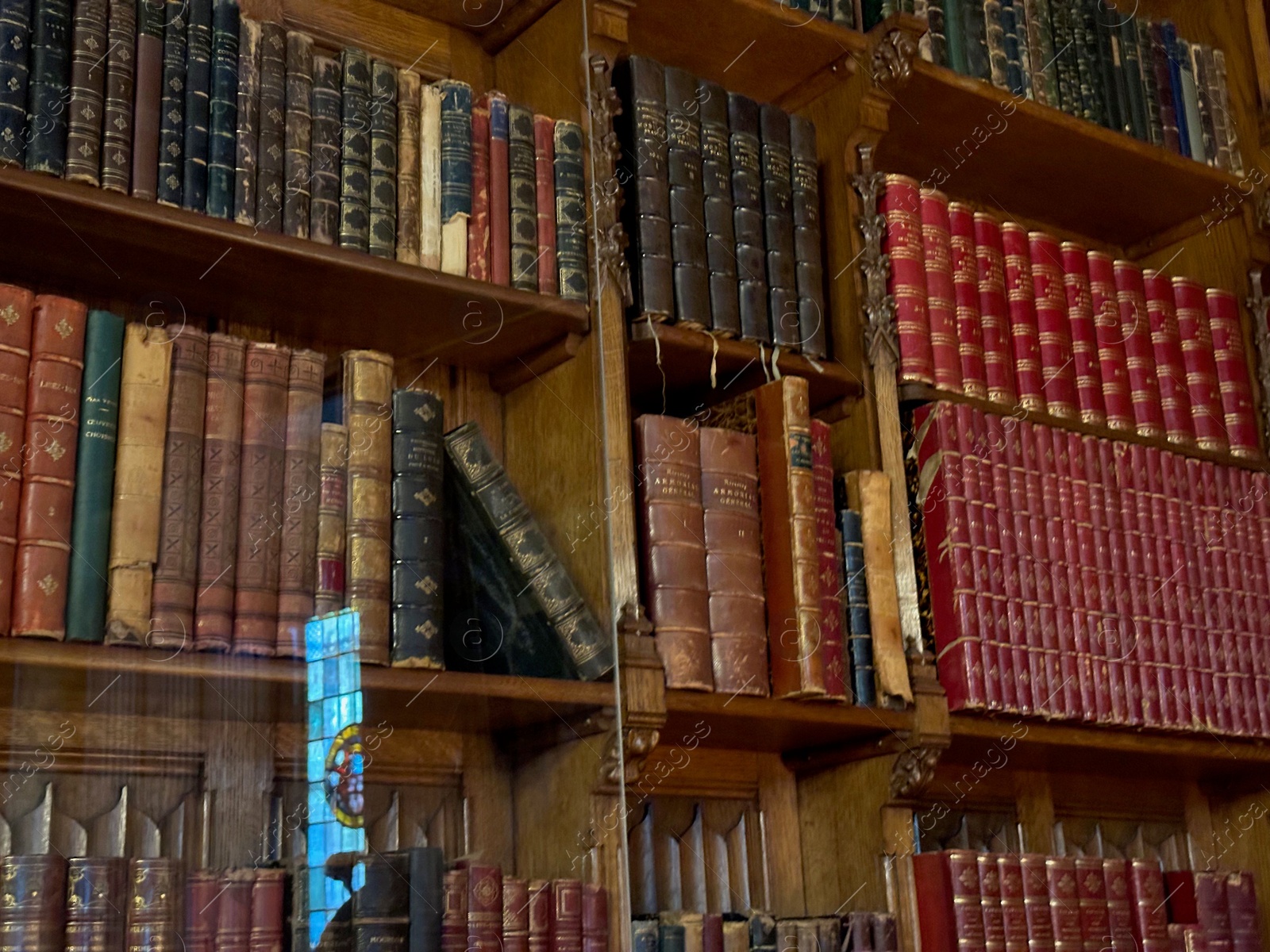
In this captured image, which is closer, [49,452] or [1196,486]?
[49,452]

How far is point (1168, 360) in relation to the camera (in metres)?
1.99

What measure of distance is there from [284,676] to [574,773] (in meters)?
0.33

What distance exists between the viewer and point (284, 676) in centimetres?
117

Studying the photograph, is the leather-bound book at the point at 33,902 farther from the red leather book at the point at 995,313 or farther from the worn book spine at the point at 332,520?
the red leather book at the point at 995,313

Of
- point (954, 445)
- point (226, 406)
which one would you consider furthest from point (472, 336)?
point (954, 445)

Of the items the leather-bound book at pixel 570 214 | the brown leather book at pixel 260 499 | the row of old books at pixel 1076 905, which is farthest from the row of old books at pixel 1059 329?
the brown leather book at pixel 260 499

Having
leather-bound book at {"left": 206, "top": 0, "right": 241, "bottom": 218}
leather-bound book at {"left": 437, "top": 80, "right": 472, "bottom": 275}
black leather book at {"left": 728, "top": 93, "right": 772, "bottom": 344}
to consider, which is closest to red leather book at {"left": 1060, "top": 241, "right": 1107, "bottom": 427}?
black leather book at {"left": 728, "top": 93, "right": 772, "bottom": 344}

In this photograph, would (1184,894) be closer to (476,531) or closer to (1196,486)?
(1196,486)

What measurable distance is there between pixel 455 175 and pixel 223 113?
227mm

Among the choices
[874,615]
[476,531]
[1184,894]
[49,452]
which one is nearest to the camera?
[49,452]

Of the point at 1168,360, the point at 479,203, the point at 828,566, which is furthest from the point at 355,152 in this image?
the point at 1168,360

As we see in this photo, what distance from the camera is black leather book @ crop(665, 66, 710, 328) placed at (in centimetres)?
159

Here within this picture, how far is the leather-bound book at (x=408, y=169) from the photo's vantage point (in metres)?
1.42

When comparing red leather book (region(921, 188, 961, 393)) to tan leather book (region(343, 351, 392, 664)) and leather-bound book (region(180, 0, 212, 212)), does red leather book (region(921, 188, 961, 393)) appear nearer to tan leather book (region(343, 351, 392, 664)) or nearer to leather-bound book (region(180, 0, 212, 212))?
tan leather book (region(343, 351, 392, 664))
